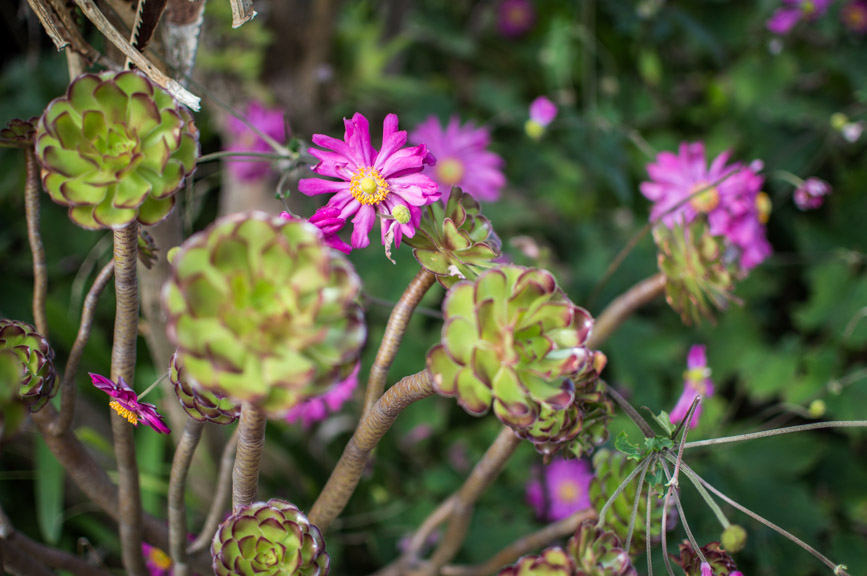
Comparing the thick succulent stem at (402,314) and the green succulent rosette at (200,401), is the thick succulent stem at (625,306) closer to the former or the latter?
the thick succulent stem at (402,314)

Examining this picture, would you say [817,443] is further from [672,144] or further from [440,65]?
[440,65]

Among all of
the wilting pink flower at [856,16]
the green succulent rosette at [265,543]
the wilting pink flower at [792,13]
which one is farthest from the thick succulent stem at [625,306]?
the wilting pink flower at [856,16]

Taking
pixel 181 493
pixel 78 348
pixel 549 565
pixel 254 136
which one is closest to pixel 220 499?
pixel 181 493

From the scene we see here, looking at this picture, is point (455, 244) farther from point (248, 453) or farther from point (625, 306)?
point (625, 306)

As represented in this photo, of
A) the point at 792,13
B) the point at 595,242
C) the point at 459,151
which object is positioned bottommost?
the point at 595,242

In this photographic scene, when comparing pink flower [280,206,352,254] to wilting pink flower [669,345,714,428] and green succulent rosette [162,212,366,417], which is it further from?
wilting pink flower [669,345,714,428]
